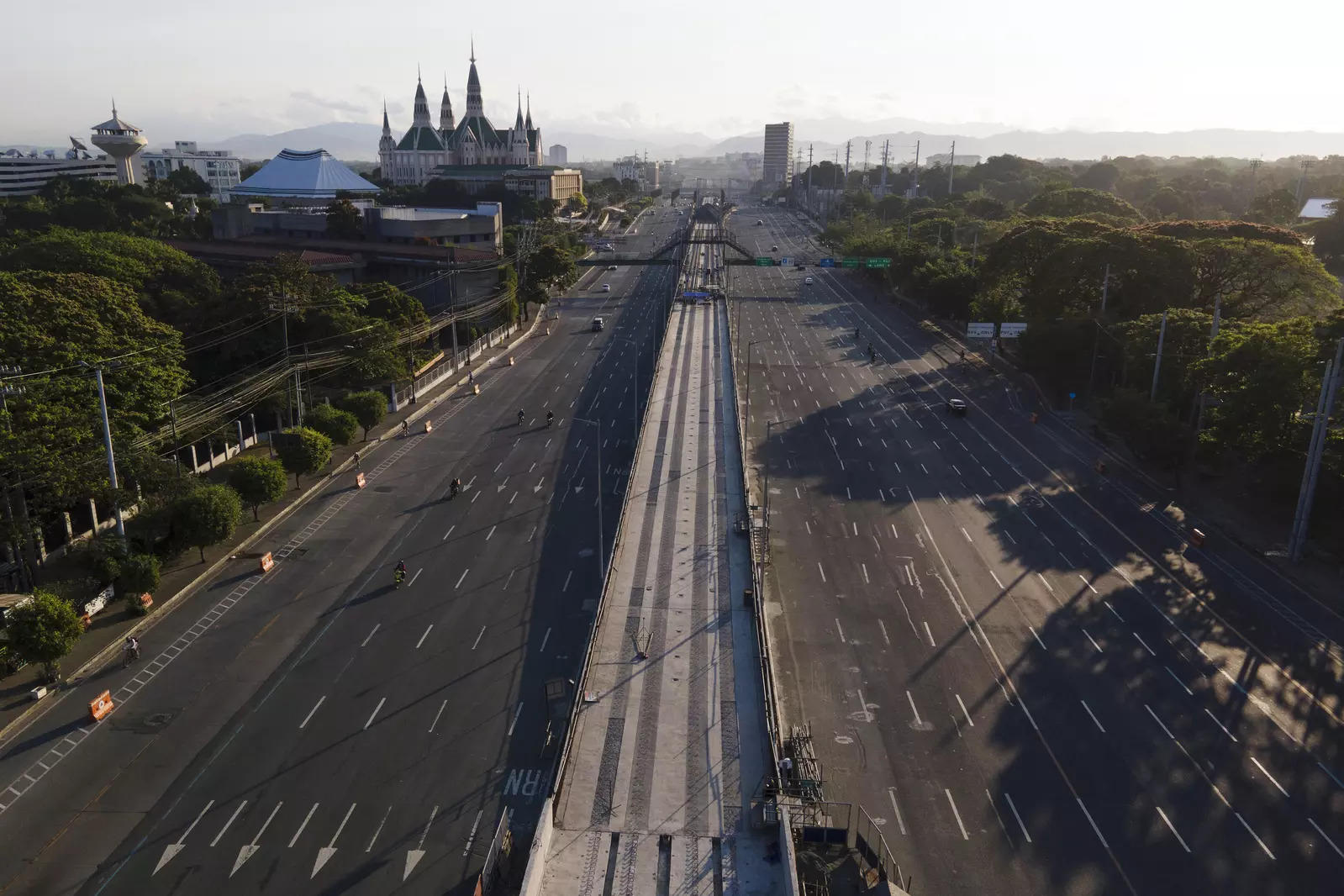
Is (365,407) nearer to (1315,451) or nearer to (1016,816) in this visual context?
(1016,816)

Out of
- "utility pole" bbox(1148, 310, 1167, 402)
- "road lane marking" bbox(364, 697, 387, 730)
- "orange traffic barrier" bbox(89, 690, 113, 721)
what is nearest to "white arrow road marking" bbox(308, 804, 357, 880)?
"road lane marking" bbox(364, 697, 387, 730)

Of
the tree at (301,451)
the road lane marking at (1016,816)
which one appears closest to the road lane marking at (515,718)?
the road lane marking at (1016,816)

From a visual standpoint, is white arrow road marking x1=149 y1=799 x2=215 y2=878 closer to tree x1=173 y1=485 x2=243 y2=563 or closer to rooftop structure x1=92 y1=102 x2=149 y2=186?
tree x1=173 y1=485 x2=243 y2=563

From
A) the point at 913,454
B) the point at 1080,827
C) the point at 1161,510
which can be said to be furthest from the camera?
the point at 913,454

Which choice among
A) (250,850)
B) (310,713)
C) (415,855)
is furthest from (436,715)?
(250,850)

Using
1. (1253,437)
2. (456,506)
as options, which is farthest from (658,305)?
(1253,437)

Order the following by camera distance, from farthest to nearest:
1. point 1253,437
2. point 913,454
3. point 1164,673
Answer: point 913,454
point 1253,437
point 1164,673

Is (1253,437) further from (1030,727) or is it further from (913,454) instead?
(1030,727)
